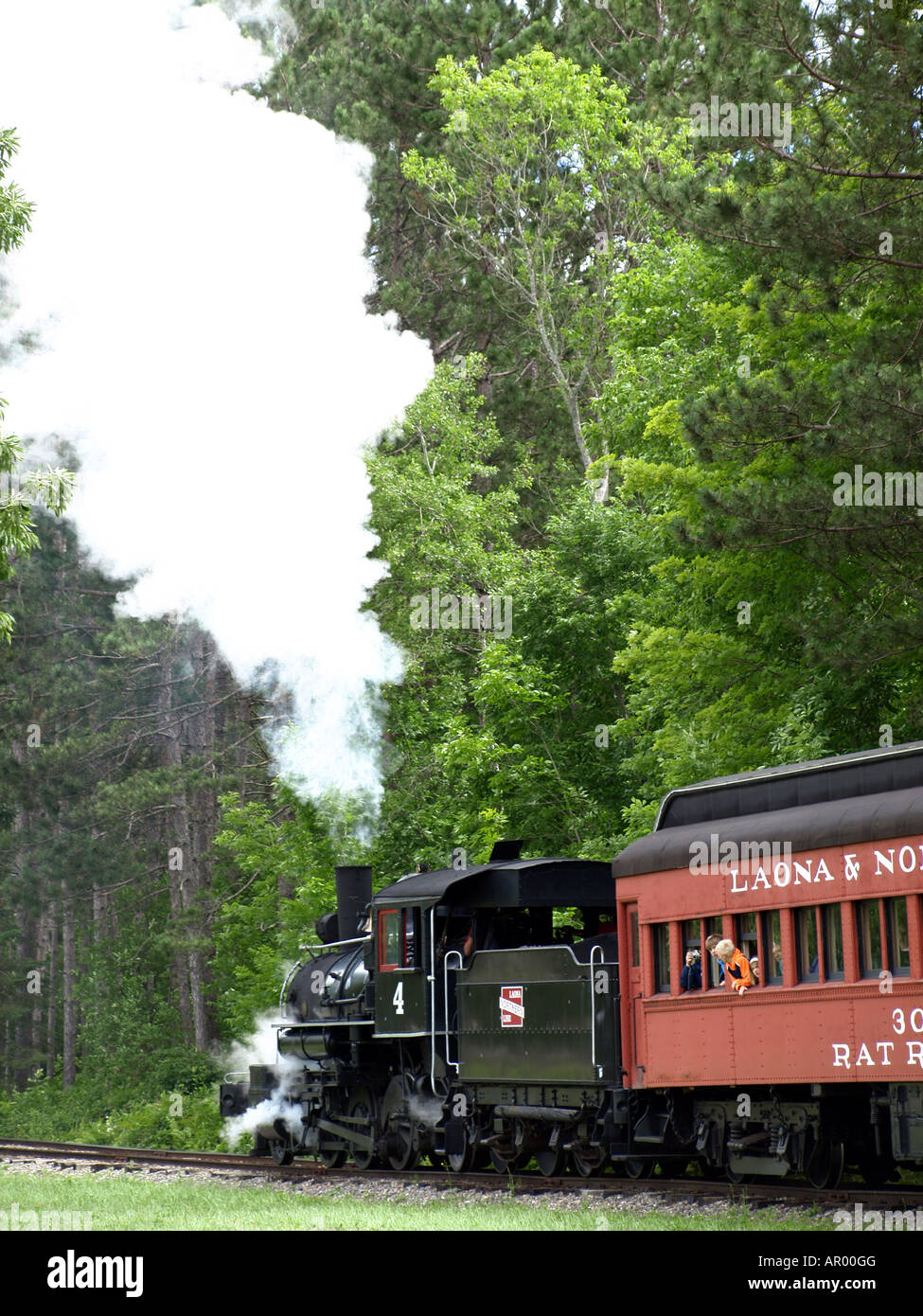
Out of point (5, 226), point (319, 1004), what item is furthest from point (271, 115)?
point (319, 1004)

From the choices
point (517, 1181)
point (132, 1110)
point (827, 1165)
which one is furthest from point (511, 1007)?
point (132, 1110)

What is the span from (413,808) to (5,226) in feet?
46.2

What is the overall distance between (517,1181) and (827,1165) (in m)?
3.35

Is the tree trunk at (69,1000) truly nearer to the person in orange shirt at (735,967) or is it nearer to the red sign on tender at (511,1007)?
the red sign on tender at (511,1007)

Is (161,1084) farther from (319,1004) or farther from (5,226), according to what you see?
(5,226)

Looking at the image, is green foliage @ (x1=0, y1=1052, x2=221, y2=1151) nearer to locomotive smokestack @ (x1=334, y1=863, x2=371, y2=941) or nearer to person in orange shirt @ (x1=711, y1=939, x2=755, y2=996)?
locomotive smokestack @ (x1=334, y1=863, x2=371, y2=941)

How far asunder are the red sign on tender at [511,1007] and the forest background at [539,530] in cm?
488

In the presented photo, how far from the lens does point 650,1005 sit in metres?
14.0

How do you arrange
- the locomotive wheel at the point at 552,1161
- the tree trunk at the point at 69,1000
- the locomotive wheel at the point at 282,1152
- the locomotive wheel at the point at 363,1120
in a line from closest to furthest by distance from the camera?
the locomotive wheel at the point at 552,1161
the locomotive wheel at the point at 363,1120
the locomotive wheel at the point at 282,1152
the tree trunk at the point at 69,1000

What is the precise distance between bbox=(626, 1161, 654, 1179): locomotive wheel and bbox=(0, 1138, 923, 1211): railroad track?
0.13 meters

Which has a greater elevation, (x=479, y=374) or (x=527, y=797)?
(x=479, y=374)

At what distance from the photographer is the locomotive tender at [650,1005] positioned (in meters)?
11.8

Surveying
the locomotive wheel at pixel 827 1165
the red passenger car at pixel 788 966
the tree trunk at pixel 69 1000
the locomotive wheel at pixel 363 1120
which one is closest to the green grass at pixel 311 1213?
the red passenger car at pixel 788 966
